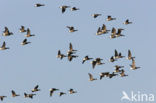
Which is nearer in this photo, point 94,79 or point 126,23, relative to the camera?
point 126,23

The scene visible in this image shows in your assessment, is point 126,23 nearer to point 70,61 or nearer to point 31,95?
point 70,61

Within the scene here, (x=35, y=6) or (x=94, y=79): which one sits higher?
(x=35, y=6)

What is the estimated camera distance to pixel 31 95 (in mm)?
159000

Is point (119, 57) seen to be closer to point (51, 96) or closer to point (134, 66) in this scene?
point (134, 66)

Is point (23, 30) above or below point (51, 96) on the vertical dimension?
above

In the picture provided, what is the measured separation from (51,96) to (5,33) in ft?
45.7

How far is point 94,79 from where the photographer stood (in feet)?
527

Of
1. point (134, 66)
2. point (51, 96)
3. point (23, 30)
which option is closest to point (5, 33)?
point (23, 30)

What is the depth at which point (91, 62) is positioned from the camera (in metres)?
154

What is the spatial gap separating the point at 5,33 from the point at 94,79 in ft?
65.0

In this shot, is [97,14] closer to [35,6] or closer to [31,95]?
[35,6]

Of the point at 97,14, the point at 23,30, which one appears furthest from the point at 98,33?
the point at 23,30

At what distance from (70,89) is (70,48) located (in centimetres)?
1136

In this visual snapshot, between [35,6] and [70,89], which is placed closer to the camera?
[35,6]
